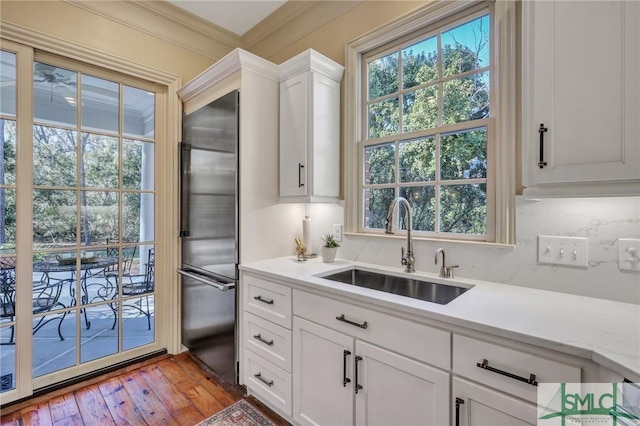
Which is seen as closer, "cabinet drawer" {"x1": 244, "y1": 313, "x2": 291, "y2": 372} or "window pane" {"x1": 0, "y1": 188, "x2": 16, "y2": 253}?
"cabinet drawer" {"x1": 244, "y1": 313, "x2": 291, "y2": 372}

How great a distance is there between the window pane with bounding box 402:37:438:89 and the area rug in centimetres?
221

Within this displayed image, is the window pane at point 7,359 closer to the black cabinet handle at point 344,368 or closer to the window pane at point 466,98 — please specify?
the black cabinet handle at point 344,368

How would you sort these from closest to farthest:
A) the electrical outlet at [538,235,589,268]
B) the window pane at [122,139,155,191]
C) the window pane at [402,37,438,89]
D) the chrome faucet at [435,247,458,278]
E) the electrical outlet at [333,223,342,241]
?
the electrical outlet at [538,235,589,268] → the chrome faucet at [435,247,458,278] → the window pane at [402,37,438,89] → the electrical outlet at [333,223,342,241] → the window pane at [122,139,155,191]

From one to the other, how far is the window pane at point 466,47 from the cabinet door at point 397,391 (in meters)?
1.56

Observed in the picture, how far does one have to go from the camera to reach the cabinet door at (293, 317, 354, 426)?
1.36 meters

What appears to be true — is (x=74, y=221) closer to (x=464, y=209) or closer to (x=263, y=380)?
(x=263, y=380)

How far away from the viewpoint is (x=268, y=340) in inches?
68.6

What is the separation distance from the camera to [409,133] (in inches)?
73.2

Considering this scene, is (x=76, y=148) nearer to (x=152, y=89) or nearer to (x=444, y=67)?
(x=152, y=89)

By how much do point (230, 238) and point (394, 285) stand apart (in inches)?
42.8

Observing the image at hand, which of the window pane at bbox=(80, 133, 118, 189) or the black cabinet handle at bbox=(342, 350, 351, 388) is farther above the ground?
the window pane at bbox=(80, 133, 118, 189)

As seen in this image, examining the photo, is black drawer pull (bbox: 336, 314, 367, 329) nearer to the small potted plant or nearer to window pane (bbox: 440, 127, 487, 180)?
the small potted plant

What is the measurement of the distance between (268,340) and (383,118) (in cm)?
159

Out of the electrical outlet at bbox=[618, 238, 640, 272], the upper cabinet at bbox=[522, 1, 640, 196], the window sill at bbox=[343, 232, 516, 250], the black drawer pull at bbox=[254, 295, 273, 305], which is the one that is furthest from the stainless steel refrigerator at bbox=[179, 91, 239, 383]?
the electrical outlet at bbox=[618, 238, 640, 272]
